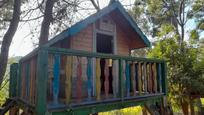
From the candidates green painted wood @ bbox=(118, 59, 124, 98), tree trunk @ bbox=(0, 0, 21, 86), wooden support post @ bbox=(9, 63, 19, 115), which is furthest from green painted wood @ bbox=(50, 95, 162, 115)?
tree trunk @ bbox=(0, 0, 21, 86)

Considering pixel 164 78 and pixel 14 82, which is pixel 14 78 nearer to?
pixel 14 82

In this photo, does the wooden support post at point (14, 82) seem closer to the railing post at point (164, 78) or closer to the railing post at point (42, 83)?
the railing post at point (42, 83)

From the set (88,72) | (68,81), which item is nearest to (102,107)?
(88,72)

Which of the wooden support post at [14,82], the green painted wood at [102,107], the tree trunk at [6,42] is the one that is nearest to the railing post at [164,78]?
the green painted wood at [102,107]

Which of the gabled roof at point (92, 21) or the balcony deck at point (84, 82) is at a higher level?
the gabled roof at point (92, 21)

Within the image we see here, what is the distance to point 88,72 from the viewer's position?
5.09m

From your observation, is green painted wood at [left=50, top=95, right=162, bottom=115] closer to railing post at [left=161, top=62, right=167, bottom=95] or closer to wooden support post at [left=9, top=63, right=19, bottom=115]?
railing post at [left=161, top=62, right=167, bottom=95]

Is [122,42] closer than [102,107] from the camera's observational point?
No

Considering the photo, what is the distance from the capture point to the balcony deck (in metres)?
4.37

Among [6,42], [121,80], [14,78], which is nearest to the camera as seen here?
[121,80]

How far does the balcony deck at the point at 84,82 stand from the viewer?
437cm

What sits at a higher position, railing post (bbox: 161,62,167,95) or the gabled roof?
the gabled roof

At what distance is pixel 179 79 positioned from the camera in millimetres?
13078

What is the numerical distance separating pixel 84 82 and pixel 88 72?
223cm
